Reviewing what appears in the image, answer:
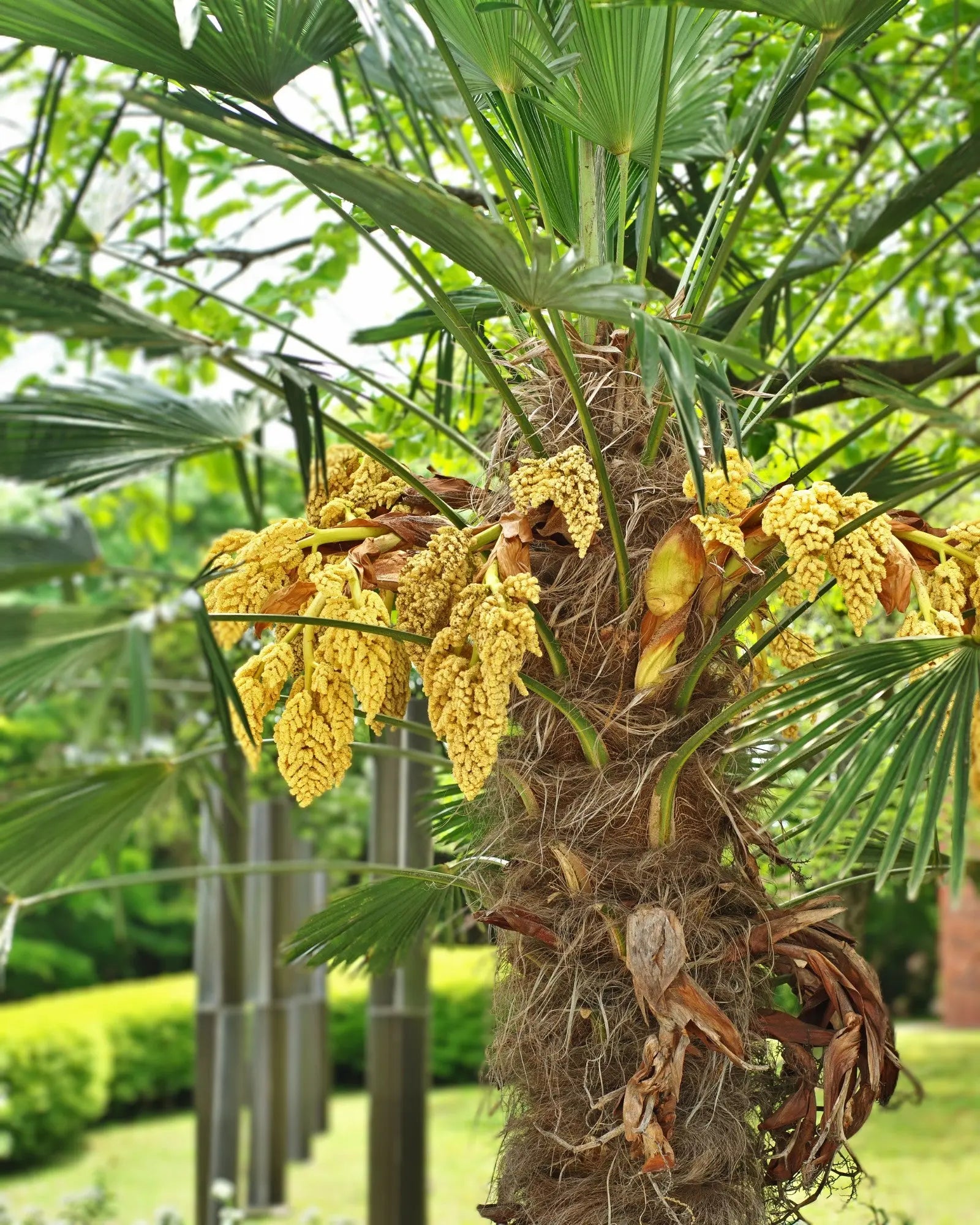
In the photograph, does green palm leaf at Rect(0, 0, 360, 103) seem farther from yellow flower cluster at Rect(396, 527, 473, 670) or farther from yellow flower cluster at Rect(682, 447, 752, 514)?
yellow flower cluster at Rect(682, 447, 752, 514)

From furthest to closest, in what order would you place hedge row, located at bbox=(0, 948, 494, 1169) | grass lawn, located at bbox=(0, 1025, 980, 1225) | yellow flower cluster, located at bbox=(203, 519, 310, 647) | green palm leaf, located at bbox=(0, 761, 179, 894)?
hedge row, located at bbox=(0, 948, 494, 1169) < grass lawn, located at bbox=(0, 1025, 980, 1225) < green palm leaf, located at bbox=(0, 761, 179, 894) < yellow flower cluster, located at bbox=(203, 519, 310, 647)

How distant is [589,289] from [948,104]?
3.11m

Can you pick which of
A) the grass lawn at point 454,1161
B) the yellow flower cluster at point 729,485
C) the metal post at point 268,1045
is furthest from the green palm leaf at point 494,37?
the grass lawn at point 454,1161

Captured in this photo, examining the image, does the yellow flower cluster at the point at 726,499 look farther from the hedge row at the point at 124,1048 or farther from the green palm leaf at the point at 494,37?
the hedge row at the point at 124,1048

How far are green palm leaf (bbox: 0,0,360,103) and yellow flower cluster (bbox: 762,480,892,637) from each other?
0.84 m

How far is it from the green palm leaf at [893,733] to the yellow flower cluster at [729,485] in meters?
0.22

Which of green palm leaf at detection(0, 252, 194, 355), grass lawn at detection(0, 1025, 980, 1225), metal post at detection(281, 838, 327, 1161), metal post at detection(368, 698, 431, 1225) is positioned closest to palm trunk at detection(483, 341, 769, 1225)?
green palm leaf at detection(0, 252, 194, 355)

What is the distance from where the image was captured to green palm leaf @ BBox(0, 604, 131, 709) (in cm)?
159

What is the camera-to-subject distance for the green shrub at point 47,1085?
7625 mm

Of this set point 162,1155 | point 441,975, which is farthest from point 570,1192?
point 441,975

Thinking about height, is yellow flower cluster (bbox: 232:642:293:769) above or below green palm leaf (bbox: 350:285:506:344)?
below

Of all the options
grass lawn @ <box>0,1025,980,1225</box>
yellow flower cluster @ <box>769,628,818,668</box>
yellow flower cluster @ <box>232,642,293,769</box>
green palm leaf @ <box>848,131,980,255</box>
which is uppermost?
green palm leaf @ <box>848,131,980,255</box>

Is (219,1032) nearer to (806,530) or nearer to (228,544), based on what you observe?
(228,544)

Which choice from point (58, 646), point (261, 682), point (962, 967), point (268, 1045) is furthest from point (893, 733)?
point (962, 967)
